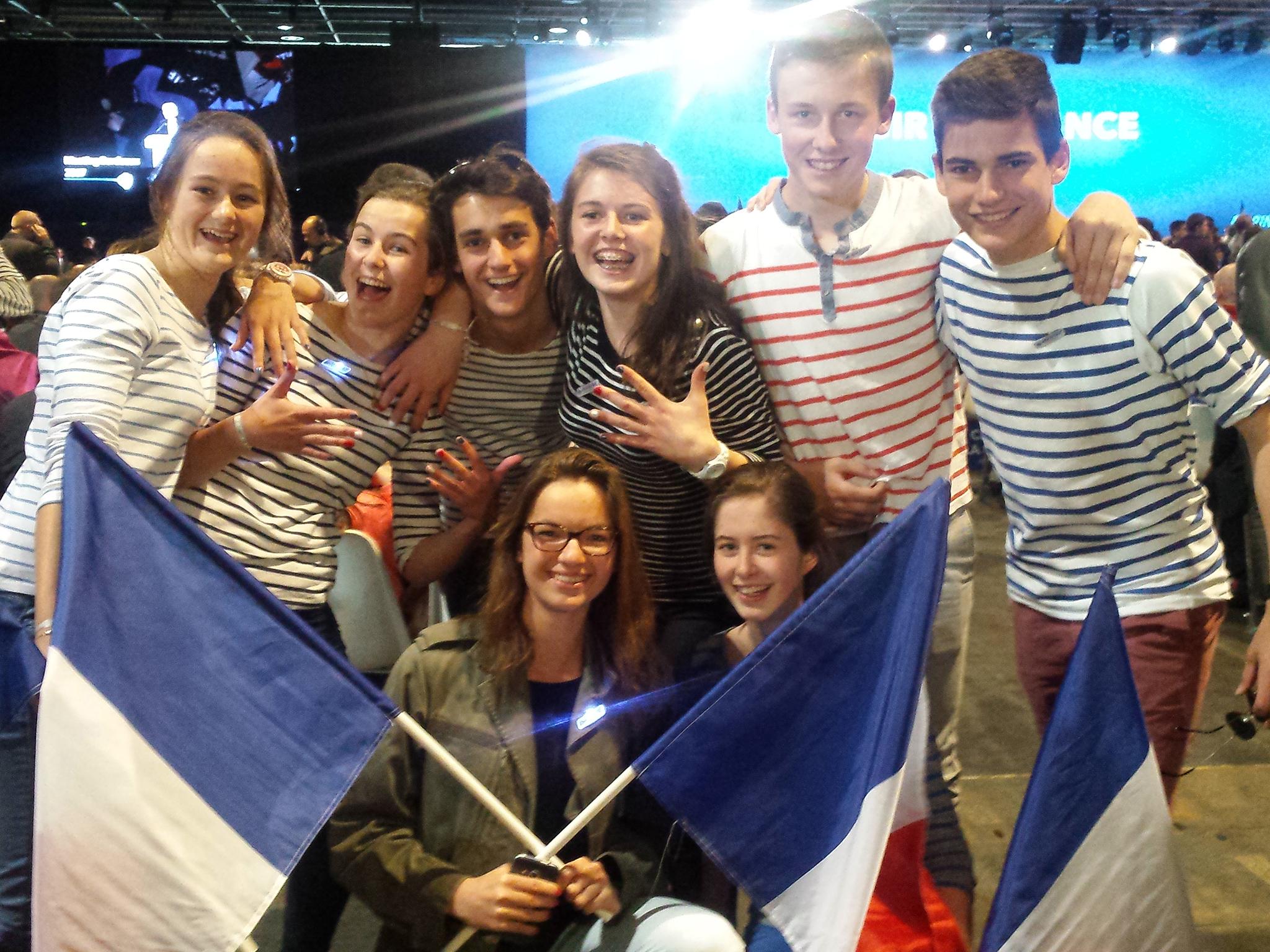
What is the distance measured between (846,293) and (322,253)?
491cm

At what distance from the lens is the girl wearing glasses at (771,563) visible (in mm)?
2041

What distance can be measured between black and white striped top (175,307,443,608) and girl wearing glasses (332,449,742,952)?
1.16ft

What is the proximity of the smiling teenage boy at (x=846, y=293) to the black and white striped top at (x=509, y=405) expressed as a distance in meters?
0.41

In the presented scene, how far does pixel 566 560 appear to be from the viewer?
1.99 metres

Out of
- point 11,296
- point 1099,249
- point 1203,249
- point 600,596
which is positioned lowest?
point 600,596

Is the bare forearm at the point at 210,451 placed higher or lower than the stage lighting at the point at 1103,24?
lower

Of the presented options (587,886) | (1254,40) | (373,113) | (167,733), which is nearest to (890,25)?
(1254,40)

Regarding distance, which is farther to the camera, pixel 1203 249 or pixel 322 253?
pixel 1203 249

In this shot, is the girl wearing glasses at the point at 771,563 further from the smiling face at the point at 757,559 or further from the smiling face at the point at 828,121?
the smiling face at the point at 828,121

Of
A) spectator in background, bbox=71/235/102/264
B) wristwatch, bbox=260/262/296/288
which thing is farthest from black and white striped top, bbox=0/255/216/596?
spectator in background, bbox=71/235/102/264

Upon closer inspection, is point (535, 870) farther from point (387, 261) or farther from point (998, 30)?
point (998, 30)

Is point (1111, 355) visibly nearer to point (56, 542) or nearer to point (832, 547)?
point (832, 547)

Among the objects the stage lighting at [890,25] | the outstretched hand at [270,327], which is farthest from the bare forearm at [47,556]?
the stage lighting at [890,25]

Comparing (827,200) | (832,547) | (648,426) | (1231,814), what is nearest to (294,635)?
(648,426)
